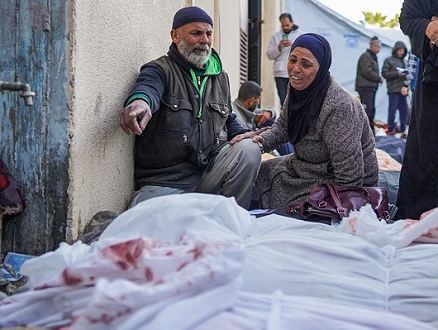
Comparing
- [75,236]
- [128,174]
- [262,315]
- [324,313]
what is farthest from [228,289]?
[128,174]

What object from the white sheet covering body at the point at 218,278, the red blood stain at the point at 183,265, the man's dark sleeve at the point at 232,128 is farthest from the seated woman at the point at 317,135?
the red blood stain at the point at 183,265

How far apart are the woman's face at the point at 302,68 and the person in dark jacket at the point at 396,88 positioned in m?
9.59

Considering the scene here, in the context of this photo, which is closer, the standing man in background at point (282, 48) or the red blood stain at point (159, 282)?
the red blood stain at point (159, 282)

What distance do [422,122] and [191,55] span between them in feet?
4.28

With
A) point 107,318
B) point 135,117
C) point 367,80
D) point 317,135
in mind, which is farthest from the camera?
point 367,80

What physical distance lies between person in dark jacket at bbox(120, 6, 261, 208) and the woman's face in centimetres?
42

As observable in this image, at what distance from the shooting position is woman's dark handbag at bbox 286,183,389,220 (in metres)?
3.53

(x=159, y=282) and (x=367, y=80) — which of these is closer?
(x=159, y=282)

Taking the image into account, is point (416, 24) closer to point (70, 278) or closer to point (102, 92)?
point (102, 92)

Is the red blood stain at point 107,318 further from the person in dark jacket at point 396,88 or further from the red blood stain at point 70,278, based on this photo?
the person in dark jacket at point 396,88

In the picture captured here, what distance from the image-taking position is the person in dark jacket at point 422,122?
3.71 m

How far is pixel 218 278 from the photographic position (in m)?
1.66

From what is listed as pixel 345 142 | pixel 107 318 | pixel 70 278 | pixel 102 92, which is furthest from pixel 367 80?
pixel 107 318

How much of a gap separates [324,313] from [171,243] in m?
0.44
